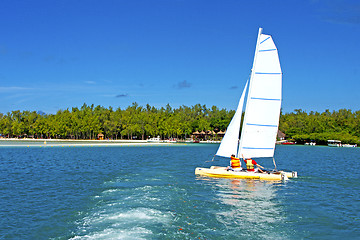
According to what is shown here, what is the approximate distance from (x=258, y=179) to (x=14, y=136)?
177678mm

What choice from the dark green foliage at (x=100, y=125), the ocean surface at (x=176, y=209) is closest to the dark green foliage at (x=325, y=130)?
the dark green foliage at (x=100, y=125)

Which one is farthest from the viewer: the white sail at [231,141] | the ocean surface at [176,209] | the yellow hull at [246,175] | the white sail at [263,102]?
the white sail at [231,141]

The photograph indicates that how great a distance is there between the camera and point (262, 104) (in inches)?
1022

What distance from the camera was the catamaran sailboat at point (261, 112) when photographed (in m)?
25.2

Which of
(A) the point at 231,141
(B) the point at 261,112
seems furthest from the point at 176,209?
(B) the point at 261,112

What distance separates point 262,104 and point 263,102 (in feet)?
0.60

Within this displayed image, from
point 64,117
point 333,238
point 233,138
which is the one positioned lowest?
point 333,238

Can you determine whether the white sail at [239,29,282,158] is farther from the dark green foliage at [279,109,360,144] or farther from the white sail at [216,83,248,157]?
the dark green foliage at [279,109,360,144]

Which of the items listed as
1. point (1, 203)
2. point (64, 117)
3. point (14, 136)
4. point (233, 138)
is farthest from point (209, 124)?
point (1, 203)

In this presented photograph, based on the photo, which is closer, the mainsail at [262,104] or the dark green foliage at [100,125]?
the mainsail at [262,104]

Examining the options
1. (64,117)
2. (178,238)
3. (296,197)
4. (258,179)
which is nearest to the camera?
(178,238)

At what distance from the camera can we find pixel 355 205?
62.9 feet

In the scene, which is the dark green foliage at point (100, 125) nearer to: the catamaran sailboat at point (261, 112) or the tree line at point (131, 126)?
the tree line at point (131, 126)

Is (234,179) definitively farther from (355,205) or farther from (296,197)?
(355,205)
